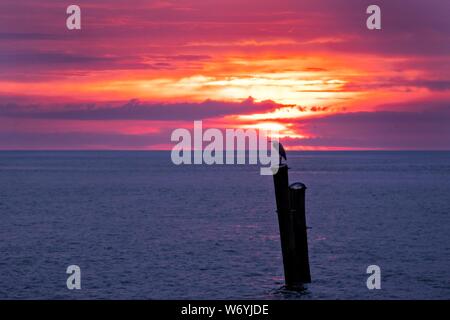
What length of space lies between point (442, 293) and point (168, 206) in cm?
5042

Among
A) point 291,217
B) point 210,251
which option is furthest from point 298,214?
point 210,251

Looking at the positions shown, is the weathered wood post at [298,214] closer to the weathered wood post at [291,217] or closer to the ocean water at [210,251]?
the weathered wood post at [291,217]

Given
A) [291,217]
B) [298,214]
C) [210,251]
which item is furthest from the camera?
[210,251]

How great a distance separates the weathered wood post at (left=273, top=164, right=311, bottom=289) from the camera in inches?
813

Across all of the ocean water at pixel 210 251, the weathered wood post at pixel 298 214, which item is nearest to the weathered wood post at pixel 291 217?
the weathered wood post at pixel 298 214

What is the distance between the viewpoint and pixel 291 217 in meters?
21.1

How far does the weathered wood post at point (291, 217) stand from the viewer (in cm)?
2066

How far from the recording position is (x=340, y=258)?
36031mm

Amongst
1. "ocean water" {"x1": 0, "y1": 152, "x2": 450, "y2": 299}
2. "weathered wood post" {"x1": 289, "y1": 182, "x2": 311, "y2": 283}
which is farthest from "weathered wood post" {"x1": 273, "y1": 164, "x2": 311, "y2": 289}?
"ocean water" {"x1": 0, "y1": 152, "x2": 450, "y2": 299}

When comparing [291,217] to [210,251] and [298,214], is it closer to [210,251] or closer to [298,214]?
[298,214]

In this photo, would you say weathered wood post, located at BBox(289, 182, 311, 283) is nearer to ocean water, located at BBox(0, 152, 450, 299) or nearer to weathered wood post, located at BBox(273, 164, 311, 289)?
weathered wood post, located at BBox(273, 164, 311, 289)

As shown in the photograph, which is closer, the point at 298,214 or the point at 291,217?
the point at 291,217

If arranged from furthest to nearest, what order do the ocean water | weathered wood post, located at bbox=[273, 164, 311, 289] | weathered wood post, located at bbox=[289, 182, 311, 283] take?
the ocean water
weathered wood post, located at bbox=[289, 182, 311, 283]
weathered wood post, located at bbox=[273, 164, 311, 289]
